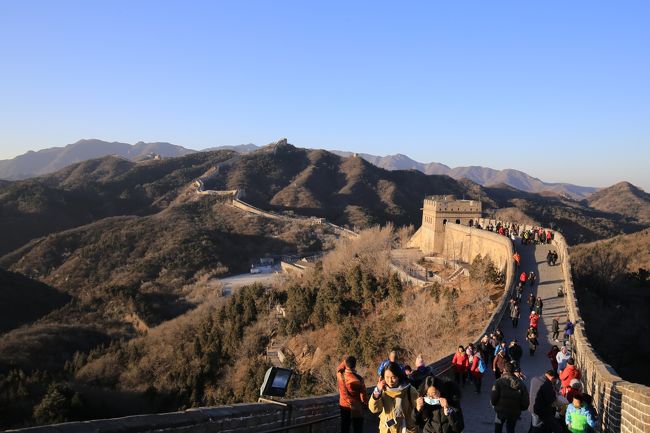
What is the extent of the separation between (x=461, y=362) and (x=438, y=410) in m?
5.75

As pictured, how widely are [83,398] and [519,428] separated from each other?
17.0m

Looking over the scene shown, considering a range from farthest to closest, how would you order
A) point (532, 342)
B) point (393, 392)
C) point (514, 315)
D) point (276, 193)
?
point (276, 193) < point (514, 315) < point (532, 342) < point (393, 392)

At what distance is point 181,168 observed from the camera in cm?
11394

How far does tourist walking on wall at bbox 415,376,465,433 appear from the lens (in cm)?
532

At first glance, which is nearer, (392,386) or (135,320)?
(392,386)

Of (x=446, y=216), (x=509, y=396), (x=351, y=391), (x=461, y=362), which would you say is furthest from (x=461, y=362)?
(x=446, y=216)

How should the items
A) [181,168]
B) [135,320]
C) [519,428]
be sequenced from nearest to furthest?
[519,428] < [135,320] < [181,168]

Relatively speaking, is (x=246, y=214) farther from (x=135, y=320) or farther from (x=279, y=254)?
(x=135, y=320)

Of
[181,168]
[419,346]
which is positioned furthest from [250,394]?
[181,168]

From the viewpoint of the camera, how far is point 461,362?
10.8 metres

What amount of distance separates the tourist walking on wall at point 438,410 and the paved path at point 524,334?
3.81 meters

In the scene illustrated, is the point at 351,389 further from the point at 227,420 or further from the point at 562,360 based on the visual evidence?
the point at 562,360

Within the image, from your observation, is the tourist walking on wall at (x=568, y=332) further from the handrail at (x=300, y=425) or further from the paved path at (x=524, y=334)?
the handrail at (x=300, y=425)

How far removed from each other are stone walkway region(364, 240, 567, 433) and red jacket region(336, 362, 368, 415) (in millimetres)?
1564
